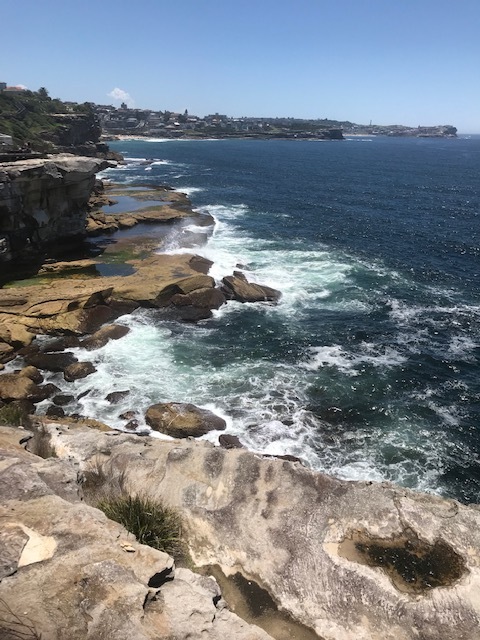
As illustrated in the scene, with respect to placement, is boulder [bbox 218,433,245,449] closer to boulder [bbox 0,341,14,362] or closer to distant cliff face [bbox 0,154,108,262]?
boulder [bbox 0,341,14,362]

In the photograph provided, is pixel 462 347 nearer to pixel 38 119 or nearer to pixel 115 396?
pixel 115 396

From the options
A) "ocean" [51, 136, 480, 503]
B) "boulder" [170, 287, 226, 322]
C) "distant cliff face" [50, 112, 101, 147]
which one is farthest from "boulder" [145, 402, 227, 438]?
"distant cliff face" [50, 112, 101, 147]

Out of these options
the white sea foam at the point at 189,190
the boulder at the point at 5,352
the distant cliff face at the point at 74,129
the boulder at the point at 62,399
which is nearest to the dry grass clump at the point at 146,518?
the boulder at the point at 62,399

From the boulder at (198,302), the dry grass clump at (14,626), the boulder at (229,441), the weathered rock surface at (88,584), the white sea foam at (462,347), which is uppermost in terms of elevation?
the dry grass clump at (14,626)

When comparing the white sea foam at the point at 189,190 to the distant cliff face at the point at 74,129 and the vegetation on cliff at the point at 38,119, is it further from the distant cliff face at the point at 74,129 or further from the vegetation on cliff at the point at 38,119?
the distant cliff face at the point at 74,129

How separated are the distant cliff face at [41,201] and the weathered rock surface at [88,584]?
115 ft

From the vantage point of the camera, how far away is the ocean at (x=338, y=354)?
22.5 m

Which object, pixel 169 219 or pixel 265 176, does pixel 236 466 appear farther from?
pixel 265 176

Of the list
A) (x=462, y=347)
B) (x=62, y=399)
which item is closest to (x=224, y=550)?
(x=62, y=399)

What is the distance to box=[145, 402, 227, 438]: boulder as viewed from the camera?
2264cm

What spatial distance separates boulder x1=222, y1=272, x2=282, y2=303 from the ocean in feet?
3.02

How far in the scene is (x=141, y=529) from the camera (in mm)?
10672

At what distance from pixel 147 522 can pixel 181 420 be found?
12.0 metres

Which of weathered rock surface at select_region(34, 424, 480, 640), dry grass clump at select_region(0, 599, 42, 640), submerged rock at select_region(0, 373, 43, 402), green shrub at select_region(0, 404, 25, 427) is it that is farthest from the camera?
submerged rock at select_region(0, 373, 43, 402)
